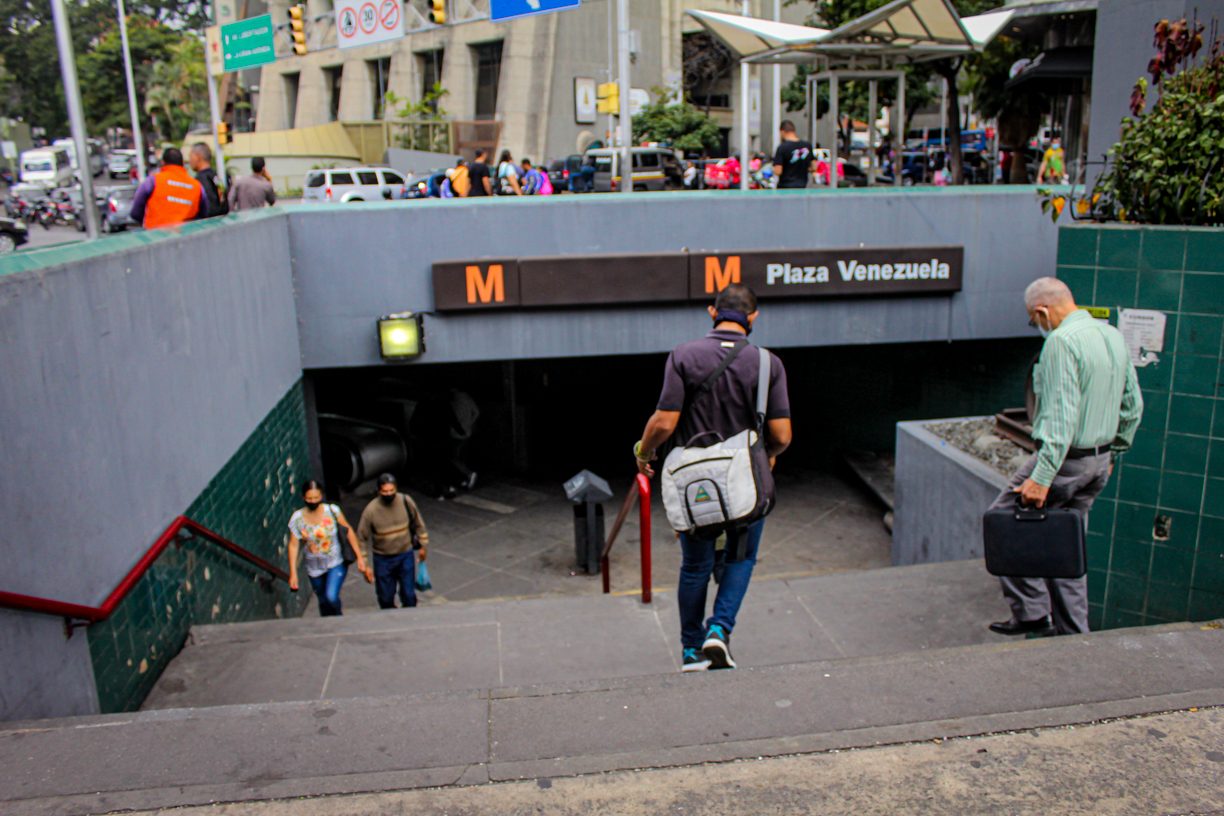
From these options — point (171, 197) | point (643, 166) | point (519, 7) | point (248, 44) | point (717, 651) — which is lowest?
point (717, 651)

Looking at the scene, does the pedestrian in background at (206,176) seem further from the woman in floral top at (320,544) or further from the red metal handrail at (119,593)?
the red metal handrail at (119,593)

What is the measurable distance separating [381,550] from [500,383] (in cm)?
945

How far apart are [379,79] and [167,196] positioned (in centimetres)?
4136

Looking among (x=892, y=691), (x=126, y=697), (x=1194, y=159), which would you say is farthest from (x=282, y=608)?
(x=1194, y=159)

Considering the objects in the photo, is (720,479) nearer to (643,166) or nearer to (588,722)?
(588,722)

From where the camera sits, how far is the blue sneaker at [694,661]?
421cm

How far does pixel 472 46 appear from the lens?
4212 cm

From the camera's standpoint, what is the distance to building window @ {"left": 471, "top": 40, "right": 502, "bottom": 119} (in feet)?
138

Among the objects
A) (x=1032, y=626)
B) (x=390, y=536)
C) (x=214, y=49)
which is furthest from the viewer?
(x=214, y=49)

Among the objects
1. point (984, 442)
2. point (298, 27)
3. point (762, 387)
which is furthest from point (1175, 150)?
point (298, 27)

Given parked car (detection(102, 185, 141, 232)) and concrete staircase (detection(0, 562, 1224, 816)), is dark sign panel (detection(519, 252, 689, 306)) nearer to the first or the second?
concrete staircase (detection(0, 562, 1224, 816))

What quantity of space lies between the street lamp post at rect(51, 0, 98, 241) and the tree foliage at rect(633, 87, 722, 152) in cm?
2928

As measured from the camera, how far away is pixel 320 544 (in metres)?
7.91

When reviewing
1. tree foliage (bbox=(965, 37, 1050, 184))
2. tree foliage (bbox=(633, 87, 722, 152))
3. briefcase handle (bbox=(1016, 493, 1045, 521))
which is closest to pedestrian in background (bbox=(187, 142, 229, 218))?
briefcase handle (bbox=(1016, 493, 1045, 521))
